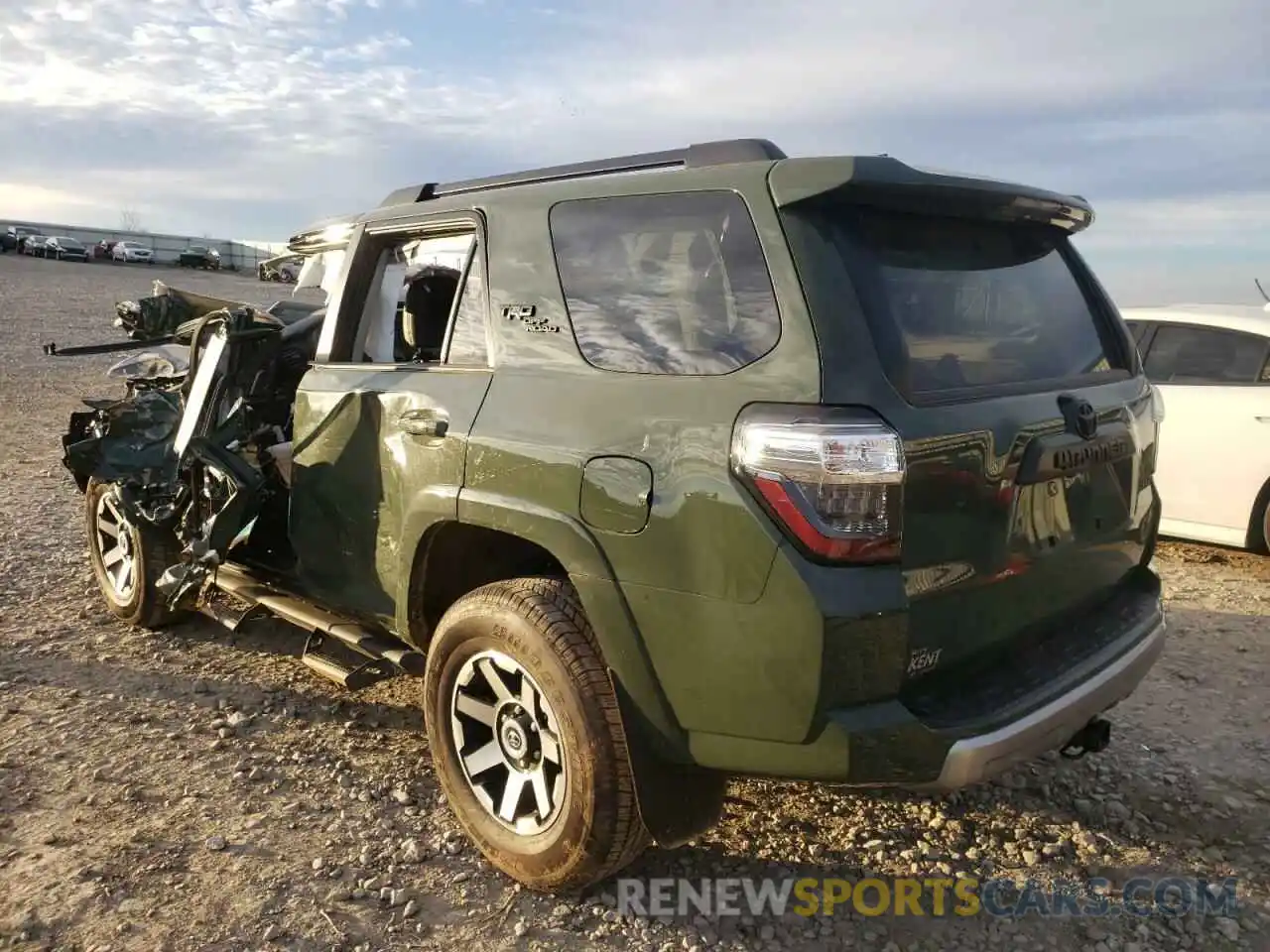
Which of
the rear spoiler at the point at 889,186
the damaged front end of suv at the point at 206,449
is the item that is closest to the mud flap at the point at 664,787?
the rear spoiler at the point at 889,186

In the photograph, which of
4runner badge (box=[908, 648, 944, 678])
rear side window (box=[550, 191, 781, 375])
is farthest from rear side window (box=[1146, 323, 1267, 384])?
rear side window (box=[550, 191, 781, 375])

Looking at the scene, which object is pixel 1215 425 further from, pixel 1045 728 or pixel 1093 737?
pixel 1045 728

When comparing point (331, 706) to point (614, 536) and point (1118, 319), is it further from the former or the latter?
point (1118, 319)

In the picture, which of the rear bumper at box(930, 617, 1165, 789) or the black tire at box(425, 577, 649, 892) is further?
the black tire at box(425, 577, 649, 892)

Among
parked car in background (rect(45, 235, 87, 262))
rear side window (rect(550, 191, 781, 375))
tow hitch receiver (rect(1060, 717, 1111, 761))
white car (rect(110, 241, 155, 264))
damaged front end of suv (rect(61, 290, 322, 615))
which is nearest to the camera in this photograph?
rear side window (rect(550, 191, 781, 375))

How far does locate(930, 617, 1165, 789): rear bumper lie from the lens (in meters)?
2.29

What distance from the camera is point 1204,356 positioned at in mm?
6500

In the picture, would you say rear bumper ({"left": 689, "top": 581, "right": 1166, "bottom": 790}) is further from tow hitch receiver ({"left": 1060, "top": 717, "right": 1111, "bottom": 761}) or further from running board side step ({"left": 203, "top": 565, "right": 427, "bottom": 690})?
running board side step ({"left": 203, "top": 565, "right": 427, "bottom": 690})

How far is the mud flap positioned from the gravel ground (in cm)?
35

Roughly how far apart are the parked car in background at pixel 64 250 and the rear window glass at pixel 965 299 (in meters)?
59.8

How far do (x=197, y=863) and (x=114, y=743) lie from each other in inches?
40.4

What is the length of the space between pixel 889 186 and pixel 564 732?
1687mm

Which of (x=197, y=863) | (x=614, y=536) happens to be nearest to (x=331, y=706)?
(x=197, y=863)

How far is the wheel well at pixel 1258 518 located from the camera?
617cm
